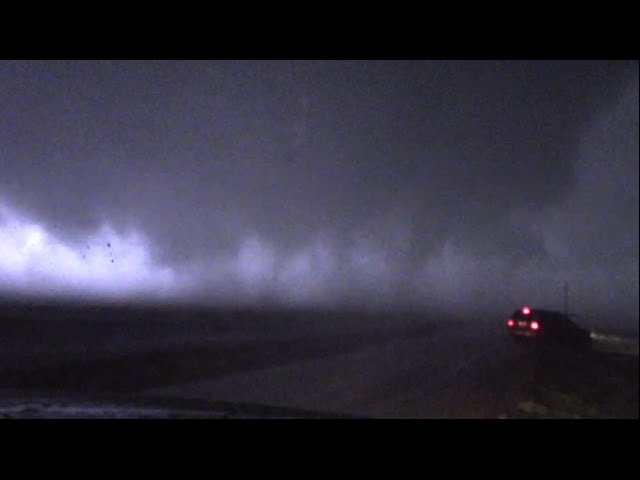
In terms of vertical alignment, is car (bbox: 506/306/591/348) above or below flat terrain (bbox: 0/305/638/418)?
above

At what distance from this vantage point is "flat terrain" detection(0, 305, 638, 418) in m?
13.1

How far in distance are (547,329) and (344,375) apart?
12.0 metres

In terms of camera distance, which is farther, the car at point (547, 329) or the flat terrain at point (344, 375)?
the car at point (547, 329)

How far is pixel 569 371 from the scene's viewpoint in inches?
785

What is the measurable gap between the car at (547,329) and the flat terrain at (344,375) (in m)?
0.92

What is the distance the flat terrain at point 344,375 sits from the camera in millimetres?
13125

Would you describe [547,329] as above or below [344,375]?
above

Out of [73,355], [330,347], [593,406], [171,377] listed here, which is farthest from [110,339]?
[593,406]

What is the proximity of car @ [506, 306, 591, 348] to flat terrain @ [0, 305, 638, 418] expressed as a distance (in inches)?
36.2

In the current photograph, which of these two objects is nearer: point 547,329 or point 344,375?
point 344,375

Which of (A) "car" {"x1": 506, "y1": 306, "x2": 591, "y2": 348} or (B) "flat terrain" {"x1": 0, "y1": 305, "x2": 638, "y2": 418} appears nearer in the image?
(B) "flat terrain" {"x1": 0, "y1": 305, "x2": 638, "y2": 418}

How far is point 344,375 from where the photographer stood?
18625 mm
